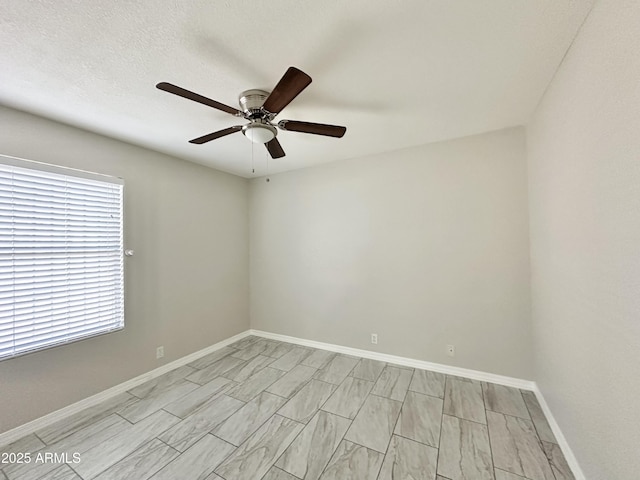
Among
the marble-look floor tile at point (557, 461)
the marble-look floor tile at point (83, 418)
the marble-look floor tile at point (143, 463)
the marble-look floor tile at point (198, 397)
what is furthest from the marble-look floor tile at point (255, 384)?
the marble-look floor tile at point (557, 461)

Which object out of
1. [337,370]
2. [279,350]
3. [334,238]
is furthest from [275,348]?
[334,238]

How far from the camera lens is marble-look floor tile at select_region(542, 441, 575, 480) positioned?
4.81 ft

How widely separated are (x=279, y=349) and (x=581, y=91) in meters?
3.72

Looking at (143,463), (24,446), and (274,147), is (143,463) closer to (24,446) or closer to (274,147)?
(24,446)

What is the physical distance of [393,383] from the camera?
8.23 feet

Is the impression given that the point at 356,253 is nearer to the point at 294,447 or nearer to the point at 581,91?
the point at 294,447

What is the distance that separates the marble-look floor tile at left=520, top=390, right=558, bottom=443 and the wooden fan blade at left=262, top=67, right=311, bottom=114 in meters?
2.84

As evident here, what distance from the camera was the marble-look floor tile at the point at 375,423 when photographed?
177 centimetres

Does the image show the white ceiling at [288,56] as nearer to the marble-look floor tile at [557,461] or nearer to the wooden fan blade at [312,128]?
the wooden fan blade at [312,128]

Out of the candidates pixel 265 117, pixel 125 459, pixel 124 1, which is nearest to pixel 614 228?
pixel 265 117

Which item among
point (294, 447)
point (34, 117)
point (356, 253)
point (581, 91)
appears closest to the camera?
point (581, 91)

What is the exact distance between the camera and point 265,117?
Result: 69.0 inches

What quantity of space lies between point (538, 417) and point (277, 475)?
2071mm

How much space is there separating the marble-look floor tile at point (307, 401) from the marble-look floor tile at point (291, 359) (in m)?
0.45
